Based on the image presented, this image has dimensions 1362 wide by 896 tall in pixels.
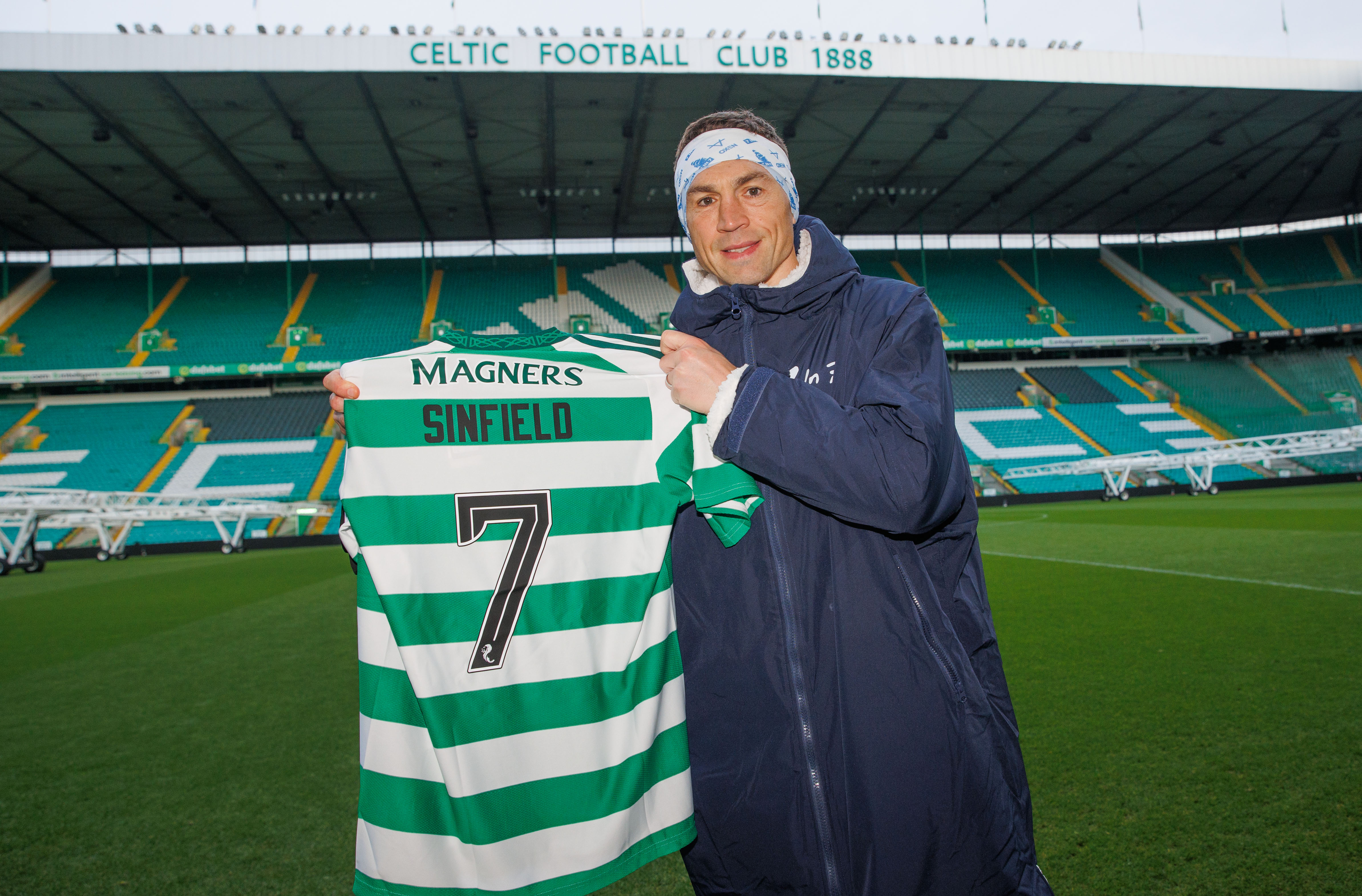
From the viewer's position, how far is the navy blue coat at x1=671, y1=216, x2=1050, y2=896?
3.63ft

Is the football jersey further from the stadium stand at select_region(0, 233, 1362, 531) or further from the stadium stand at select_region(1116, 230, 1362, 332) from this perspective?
the stadium stand at select_region(1116, 230, 1362, 332)

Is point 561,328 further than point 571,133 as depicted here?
Yes

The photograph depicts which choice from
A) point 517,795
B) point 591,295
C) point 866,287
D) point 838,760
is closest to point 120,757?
point 517,795

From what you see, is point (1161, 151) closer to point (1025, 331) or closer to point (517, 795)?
point (1025, 331)

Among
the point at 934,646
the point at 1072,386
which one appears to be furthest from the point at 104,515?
the point at 1072,386

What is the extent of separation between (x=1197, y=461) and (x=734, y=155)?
69.6ft

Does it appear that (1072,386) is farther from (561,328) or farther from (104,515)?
(104,515)

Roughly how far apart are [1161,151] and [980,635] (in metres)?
26.2

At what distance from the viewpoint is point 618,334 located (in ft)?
5.12

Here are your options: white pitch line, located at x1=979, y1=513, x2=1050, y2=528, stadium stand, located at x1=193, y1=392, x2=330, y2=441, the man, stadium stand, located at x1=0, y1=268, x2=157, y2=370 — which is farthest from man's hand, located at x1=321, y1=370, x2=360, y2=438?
stadium stand, located at x1=0, y1=268, x2=157, y2=370

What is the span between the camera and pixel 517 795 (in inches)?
53.6

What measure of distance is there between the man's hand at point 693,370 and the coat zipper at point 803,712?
0.69 feet

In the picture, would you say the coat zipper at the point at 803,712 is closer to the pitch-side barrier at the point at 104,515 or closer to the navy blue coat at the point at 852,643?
the navy blue coat at the point at 852,643

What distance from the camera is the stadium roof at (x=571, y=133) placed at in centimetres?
1544
